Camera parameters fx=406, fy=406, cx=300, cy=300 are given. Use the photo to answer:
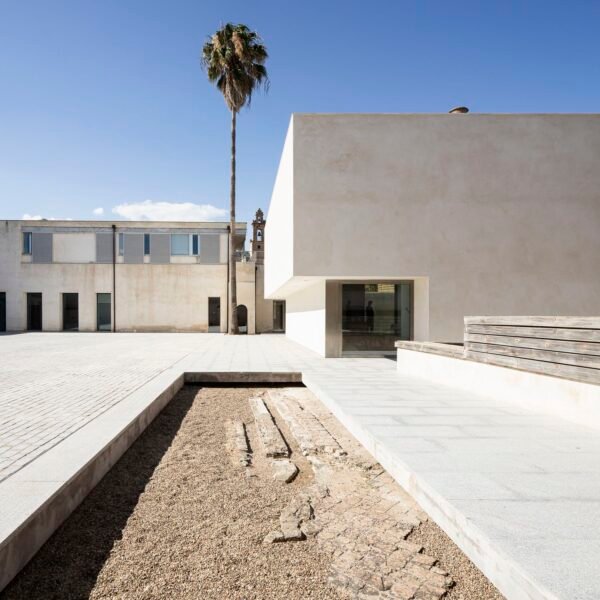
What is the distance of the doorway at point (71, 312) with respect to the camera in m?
25.7

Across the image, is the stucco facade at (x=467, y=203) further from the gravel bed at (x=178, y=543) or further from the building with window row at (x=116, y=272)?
the building with window row at (x=116, y=272)

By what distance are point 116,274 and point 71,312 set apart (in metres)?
3.91

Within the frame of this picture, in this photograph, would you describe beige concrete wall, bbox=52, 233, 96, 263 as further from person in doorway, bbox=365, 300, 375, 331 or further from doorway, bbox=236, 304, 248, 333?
person in doorway, bbox=365, 300, 375, 331

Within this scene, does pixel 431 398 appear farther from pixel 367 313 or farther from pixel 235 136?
pixel 235 136

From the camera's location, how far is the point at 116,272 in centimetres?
2542

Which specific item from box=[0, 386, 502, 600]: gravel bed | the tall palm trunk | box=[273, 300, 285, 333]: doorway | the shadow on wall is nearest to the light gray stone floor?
box=[0, 386, 502, 600]: gravel bed

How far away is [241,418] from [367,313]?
240 inches

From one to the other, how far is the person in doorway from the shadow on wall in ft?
25.7

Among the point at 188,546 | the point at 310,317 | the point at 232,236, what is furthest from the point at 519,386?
the point at 232,236

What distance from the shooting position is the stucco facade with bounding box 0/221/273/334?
999 inches

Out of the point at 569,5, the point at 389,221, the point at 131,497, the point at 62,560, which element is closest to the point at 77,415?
the point at 131,497

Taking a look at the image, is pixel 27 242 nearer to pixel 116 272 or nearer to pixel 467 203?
pixel 116 272

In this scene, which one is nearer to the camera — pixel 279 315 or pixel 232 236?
pixel 232 236

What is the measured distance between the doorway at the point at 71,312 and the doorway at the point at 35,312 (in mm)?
1864
